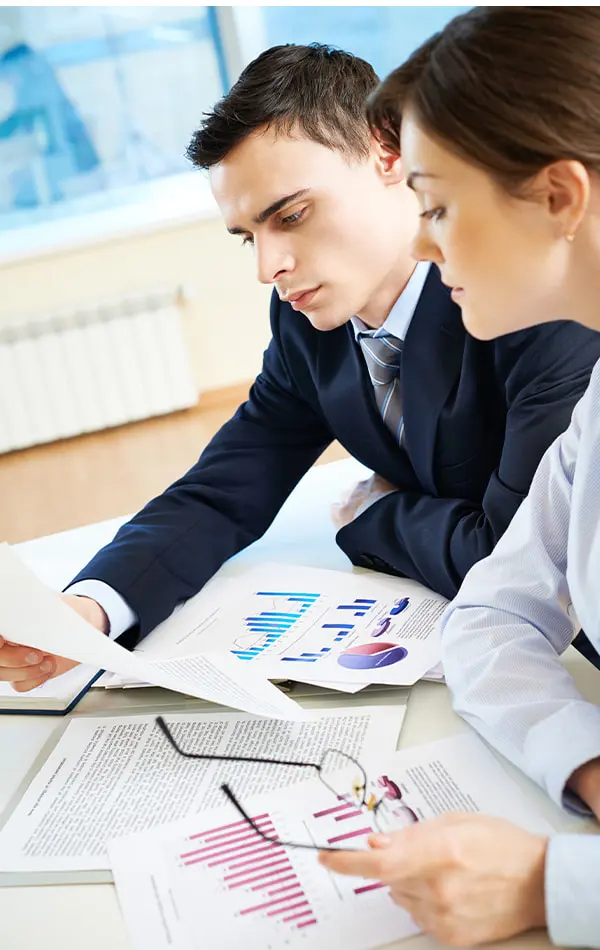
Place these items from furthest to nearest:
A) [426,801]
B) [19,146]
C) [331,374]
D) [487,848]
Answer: [19,146], [331,374], [426,801], [487,848]

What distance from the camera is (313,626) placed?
46.8 inches

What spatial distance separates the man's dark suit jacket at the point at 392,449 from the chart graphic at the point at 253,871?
49 centimetres

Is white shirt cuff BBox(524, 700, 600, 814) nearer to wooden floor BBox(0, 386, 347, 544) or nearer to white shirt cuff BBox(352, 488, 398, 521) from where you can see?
Result: white shirt cuff BBox(352, 488, 398, 521)

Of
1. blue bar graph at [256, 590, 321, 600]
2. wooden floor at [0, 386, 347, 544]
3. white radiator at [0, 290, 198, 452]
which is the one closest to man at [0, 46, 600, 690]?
blue bar graph at [256, 590, 321, 600]

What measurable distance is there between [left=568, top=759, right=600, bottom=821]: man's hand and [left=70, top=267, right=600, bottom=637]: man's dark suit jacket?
420mm

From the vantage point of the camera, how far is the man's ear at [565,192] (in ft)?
2.64

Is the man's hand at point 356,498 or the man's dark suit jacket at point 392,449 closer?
the man's dark suit jacket at point 392,449

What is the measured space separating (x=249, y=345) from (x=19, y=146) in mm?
1449

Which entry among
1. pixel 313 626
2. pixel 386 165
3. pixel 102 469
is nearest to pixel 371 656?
pixel 313 626

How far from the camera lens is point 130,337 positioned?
477cm

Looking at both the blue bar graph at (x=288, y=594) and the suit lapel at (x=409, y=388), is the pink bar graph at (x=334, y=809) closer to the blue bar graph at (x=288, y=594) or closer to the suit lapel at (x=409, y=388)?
the blue bar graph at (x=288, y=594)

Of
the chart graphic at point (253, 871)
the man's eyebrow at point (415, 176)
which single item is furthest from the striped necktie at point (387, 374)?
the chart graphic at point (253, 871)

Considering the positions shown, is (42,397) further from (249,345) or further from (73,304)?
(249,345)

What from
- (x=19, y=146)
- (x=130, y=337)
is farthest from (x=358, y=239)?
(x=19, y=146)
